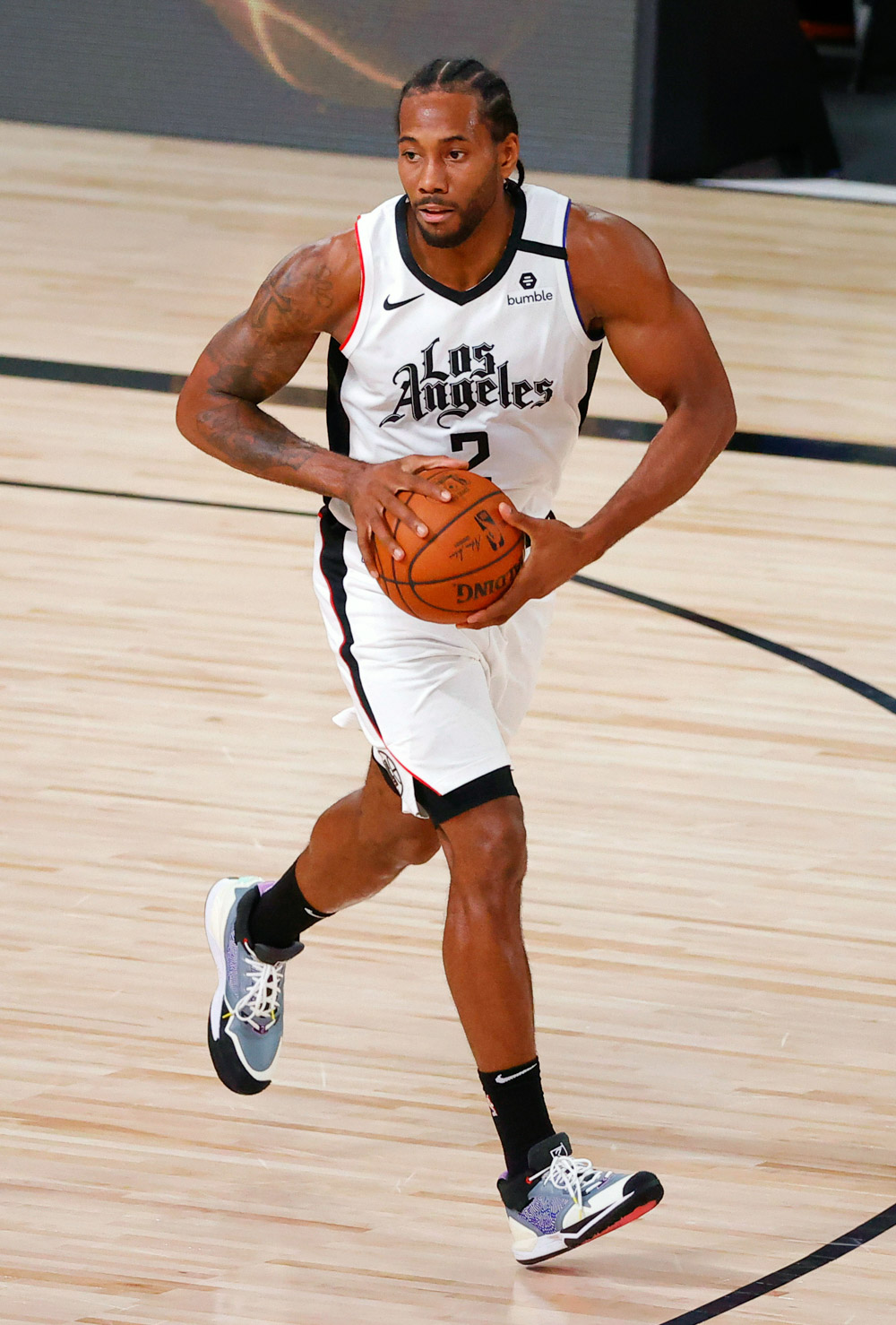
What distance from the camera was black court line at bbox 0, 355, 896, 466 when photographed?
22.1ft

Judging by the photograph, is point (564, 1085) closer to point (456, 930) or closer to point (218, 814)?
point (456, 930)

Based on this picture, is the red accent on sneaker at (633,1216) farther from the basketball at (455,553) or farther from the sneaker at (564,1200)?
the basketball at (455,553)

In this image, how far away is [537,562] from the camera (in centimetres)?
265

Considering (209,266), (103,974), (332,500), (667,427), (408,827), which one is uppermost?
(667,427)

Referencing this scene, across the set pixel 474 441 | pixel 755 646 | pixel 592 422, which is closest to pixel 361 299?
pixel 474 441

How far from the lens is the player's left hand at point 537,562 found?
2646 millimetres

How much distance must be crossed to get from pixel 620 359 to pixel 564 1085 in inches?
46.3

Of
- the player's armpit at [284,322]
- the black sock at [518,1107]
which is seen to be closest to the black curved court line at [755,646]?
the black sock at [518,1107]

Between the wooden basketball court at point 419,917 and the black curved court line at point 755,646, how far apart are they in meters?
Answer: 0.02

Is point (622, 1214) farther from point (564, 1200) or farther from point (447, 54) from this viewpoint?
point (447, 54)

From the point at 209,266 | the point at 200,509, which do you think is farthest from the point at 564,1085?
the point at 209,266

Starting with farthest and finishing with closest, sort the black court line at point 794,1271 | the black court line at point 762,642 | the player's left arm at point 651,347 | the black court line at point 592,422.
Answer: the black court line at point 592,422 < the black court line at point 762,642 < the player's left arm at point 651,347 < the black court line at point 794,1271

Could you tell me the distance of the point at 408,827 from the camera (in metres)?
2.97

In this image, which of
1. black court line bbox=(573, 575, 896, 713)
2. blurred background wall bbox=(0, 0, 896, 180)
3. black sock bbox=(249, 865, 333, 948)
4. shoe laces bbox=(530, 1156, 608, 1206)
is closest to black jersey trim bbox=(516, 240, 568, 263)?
black sock bbox=(249, 865, 333, 948)
